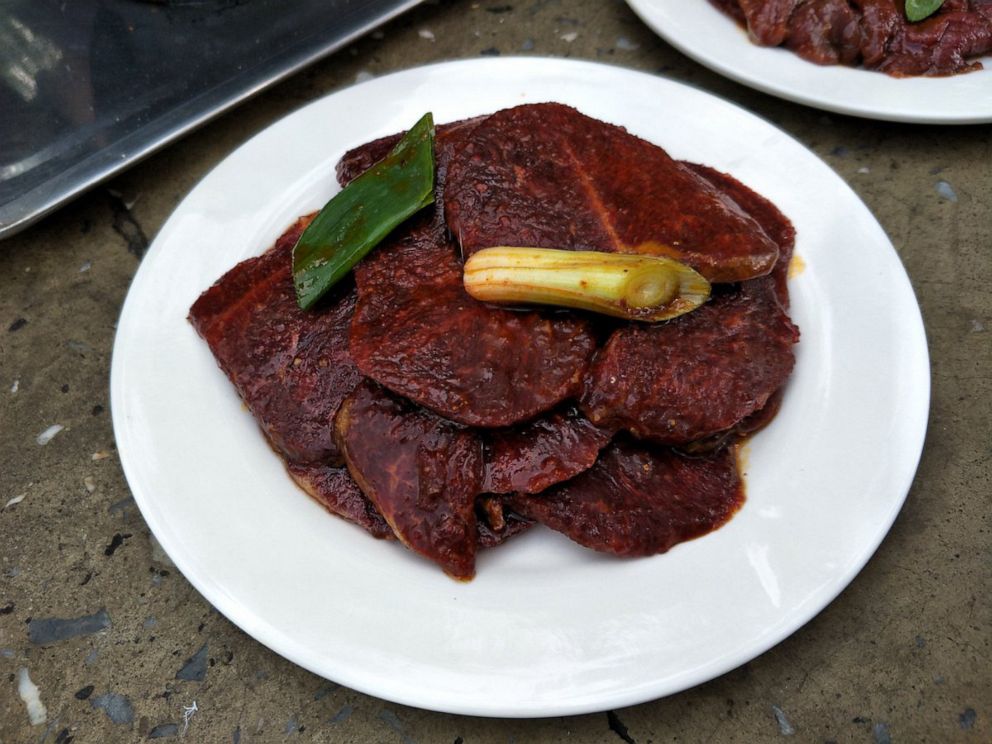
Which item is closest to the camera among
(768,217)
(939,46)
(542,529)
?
(542,529)

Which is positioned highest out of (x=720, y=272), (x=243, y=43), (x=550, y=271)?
(x=243, y=43)

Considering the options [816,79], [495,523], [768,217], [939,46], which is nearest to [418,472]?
[495,523]

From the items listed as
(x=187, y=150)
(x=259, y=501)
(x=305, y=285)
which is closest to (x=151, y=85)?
(x=187, y=150)

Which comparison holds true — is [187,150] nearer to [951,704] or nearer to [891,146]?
[891,146]

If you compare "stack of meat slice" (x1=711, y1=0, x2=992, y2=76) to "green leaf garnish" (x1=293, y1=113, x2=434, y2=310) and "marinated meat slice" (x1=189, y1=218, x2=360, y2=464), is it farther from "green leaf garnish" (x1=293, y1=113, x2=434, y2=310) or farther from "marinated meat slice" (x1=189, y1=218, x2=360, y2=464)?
"marinated meat slice" (x1=189, y1=218, x2=360, y2=464)

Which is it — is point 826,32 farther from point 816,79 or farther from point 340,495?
point 340,495

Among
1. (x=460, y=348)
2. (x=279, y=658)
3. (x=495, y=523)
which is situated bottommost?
(x=279, y=658)
